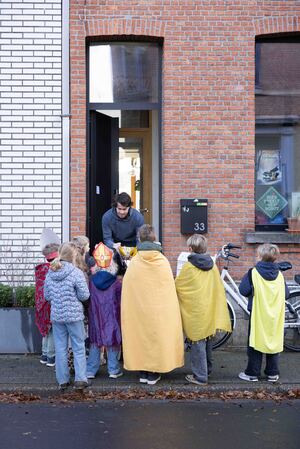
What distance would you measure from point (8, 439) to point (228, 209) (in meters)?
5.28

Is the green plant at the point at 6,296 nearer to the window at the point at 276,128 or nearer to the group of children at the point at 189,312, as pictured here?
the group of children at the point at 189,312

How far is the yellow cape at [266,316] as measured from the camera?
766 cm

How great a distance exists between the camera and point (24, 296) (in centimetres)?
930

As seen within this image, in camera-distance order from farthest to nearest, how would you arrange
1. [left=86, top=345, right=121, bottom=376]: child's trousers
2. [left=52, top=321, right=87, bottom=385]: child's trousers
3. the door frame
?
the door frame → [left=86, top=345, right=121, bottom=376]: child's trousers → [left=52, top=321, right=87, bottom=385]: child's trousers

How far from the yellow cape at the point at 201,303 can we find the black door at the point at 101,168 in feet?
9.85

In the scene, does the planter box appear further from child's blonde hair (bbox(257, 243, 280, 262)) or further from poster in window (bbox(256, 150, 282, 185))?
poster in window (bbox(256, 150, 282, 185))

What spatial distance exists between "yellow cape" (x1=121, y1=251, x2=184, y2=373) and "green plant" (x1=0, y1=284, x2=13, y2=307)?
7.70ft

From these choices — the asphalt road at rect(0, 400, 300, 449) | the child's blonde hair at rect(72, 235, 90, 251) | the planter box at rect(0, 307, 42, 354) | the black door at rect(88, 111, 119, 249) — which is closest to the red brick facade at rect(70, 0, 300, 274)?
the black door at rect(88, 111, 119, 249)

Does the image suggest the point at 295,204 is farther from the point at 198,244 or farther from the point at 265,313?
the point at 198,244

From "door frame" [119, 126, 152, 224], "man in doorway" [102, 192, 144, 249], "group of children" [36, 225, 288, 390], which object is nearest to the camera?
"group of children" [36, 225, 288, 390]

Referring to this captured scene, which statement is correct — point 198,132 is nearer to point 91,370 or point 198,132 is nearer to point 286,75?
point 286,75

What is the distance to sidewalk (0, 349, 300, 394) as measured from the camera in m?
7.52

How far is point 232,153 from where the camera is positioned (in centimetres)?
1014

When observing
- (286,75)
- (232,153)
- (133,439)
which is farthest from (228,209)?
(133,439)
